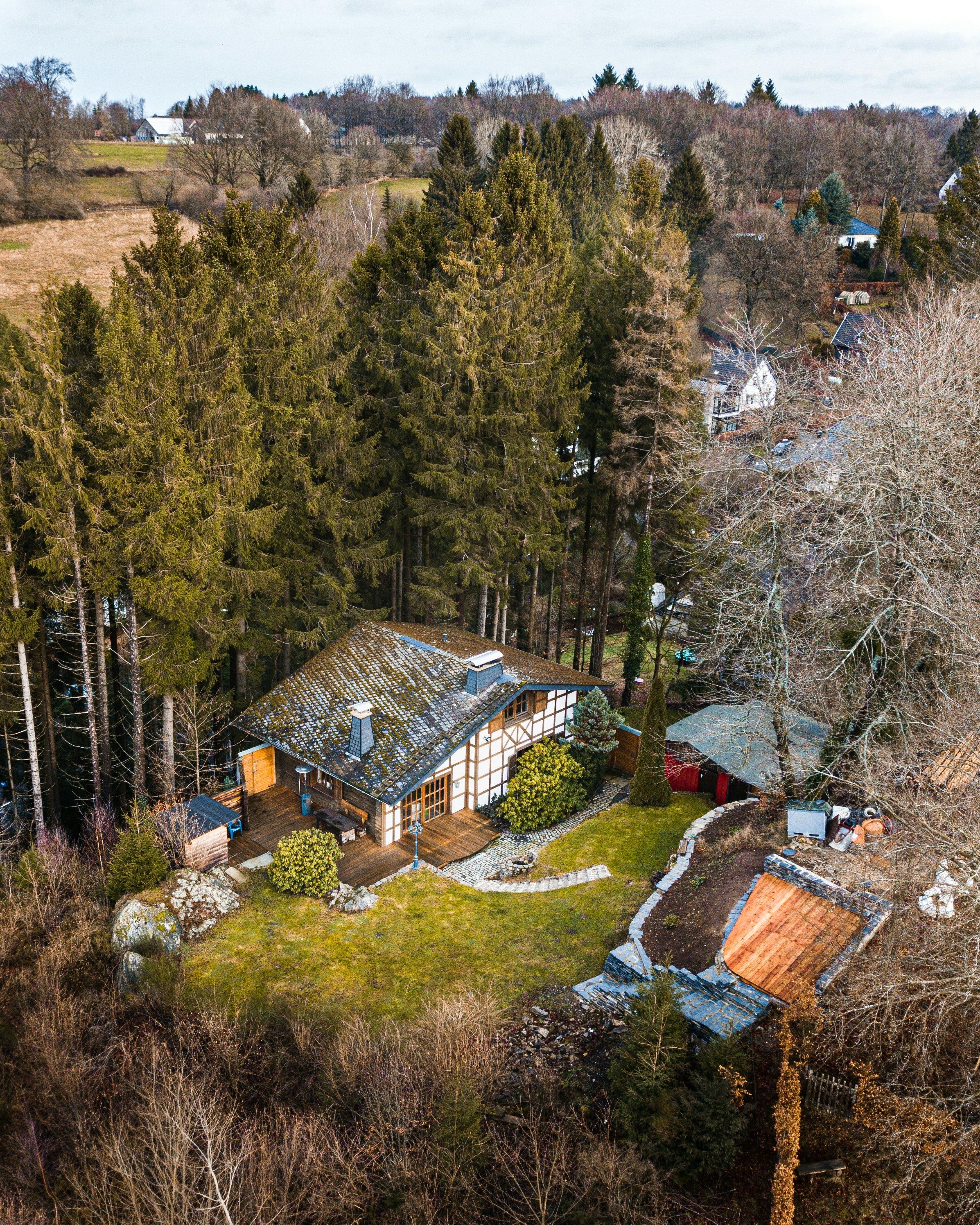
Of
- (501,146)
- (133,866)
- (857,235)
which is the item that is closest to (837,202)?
(857,235)

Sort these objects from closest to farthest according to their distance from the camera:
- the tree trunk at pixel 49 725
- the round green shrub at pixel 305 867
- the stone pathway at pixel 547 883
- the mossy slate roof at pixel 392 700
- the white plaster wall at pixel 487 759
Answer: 1. the round green shrub at pixel 305 867
2. the stone pathway at pixel 547 883
3. the mossy slate roof at pixel 392 700
4. the white plaster wall at pixel 487 759
5. the tree trunk at pixel 49 725

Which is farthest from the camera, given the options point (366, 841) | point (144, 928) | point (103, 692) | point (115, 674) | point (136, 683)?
point (115, 674)

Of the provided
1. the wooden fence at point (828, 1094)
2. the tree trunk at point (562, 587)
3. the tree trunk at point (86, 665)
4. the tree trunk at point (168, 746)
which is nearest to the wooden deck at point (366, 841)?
the tree trunk at point (168, 746)

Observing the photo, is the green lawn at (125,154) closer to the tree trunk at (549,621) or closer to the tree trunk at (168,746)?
the tree trunk at (549,621)

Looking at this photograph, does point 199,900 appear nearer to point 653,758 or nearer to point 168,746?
point 168,746

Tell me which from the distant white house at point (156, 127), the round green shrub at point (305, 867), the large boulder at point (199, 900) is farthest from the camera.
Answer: the distant white house at point (156, 127)

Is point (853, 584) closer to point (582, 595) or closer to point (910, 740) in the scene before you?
point (910, 740)

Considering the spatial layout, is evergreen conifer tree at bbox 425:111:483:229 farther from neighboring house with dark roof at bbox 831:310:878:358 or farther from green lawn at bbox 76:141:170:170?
green lawn at bbox 76:141:170:170

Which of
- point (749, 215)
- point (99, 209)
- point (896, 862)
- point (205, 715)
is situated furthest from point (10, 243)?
point (896, 862)
